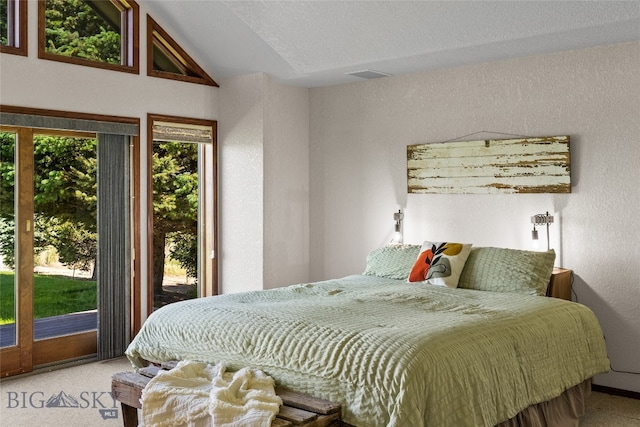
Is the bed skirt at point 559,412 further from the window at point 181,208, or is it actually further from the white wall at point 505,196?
the window at point 181,208

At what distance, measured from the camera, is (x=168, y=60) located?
229 inches

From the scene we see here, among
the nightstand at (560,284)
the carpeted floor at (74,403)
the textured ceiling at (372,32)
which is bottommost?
the carpeted floor at (74,403)

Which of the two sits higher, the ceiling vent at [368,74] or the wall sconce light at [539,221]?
the ceiling vent at [368,74]

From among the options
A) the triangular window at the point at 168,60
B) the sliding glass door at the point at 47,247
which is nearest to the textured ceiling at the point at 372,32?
the triangular window at the point at 168,60

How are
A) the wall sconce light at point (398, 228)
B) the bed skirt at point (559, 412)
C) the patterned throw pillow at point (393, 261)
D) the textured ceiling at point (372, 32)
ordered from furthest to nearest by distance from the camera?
the wall sconce light at point (398, 228)
the patterned throw pillow at point (393, 261)
the textured ceiling at point (372, 32)
the bed skirt at point (559, 412)

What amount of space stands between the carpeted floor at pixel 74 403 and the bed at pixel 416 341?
341mm

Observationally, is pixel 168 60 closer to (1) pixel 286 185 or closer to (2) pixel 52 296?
(1) pixel 286 185

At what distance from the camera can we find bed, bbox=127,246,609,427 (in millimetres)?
2932

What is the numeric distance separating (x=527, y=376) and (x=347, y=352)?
99cm

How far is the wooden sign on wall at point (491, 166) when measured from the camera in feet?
15.6

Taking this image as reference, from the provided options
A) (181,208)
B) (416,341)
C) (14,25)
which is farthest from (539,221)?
(14,25)

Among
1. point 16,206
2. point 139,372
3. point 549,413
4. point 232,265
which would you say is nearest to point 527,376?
point 549,413

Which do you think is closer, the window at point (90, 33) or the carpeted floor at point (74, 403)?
the carpeted floor at point (74, 403)

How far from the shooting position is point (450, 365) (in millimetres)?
3006
